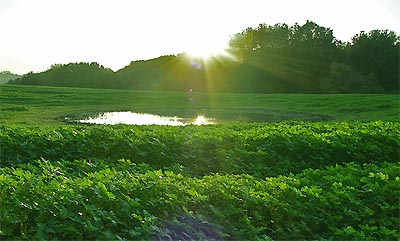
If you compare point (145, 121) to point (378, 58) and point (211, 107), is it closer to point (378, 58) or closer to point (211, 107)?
point (211, 107)

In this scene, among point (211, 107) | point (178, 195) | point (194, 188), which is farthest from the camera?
point (211, 107)

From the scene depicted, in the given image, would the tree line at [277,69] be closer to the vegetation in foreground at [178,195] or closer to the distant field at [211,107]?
the distant field at [211,107]

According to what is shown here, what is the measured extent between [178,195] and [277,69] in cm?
Answer: 5818

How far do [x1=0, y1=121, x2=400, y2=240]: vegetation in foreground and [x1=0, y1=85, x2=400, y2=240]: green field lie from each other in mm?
13

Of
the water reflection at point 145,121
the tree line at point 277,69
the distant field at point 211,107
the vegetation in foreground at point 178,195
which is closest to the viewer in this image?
the vegetation in foreground at point 178,195

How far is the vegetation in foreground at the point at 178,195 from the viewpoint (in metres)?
4.46

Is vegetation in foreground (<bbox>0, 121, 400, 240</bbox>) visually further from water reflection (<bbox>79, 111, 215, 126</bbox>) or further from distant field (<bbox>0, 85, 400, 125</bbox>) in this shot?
distant field (<bbox>0, 85, 400, 125</bbox>)

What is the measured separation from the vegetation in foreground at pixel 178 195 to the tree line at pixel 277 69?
49773 millimetres

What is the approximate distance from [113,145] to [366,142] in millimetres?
5837

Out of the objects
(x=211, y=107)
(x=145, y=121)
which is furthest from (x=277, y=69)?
(x=145, y=121)

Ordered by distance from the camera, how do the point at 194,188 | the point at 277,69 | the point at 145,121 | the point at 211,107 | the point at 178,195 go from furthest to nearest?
the point at 277,69 → the point at 211,107 → the point at 145,121 → the point at 194,188 → the point at 178,195

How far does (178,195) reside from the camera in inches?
205

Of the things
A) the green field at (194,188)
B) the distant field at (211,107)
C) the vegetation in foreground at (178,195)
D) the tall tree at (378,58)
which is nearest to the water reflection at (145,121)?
the distant field at (211,107)

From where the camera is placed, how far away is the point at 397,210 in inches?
246
